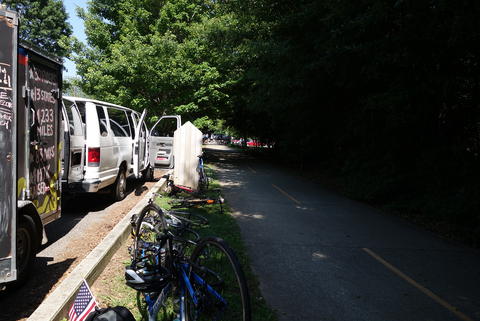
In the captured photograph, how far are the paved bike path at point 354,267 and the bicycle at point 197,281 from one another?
121 centimetres

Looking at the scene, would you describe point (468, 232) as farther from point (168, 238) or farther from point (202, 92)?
point (202, 92)

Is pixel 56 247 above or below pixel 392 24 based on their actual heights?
below

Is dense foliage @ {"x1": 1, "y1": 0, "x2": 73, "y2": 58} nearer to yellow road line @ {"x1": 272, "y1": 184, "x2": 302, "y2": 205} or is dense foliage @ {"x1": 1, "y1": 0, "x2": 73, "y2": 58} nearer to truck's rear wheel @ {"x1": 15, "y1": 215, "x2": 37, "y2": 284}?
yellow road line @ {"x1": 272, "y1": 184, "x2": 302, "y2": 205}

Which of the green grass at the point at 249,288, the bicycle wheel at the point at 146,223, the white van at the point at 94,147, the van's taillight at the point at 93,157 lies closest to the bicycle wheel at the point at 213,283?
the green grass at the point at 249,288

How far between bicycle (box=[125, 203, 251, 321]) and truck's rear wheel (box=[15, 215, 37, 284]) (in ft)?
5.88

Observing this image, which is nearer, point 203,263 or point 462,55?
point 203,263

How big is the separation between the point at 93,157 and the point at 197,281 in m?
5.53

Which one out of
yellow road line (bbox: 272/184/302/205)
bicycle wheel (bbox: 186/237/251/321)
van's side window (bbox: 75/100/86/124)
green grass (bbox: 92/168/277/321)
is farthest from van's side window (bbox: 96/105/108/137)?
bicycle wheel (bbox: 186/237/251/321)

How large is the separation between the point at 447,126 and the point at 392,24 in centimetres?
347

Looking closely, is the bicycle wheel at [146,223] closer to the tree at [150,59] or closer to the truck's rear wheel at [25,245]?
the truck's rear wheel at [25,245]

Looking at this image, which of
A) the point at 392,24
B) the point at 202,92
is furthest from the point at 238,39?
the point at 392,24

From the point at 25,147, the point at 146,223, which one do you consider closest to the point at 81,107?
Result: the point at 25,147

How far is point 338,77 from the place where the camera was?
45.0ft

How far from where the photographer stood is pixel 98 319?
2.58 meters
